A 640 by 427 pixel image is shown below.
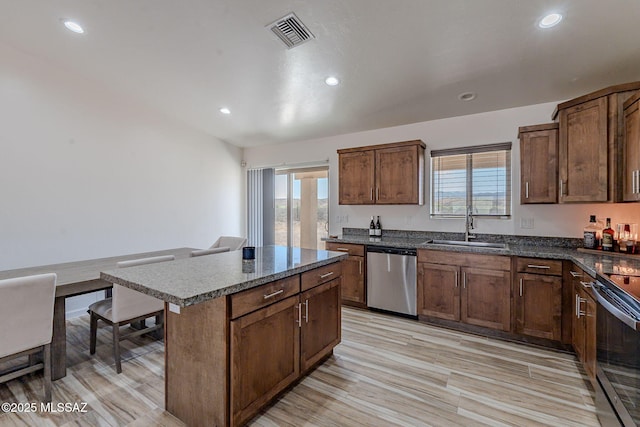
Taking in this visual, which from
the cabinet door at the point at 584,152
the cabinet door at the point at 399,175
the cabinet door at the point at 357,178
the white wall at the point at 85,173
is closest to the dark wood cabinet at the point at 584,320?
the cabinet door at the point at 584,152

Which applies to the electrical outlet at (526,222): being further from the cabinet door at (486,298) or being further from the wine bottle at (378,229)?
the wine bottle at (378,229)

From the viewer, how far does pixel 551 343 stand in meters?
2.67

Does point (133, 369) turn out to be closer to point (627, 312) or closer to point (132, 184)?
point (132, 184)

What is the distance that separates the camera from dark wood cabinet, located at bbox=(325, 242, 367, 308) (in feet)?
11.9

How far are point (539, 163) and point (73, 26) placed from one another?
15.2 feet

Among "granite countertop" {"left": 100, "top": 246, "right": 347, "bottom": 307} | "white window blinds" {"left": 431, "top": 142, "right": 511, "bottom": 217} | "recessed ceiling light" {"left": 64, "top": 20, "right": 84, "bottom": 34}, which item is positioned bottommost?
"granite countertop" {"left": 100, "top": 246, "right": 347, "bottom": 307}

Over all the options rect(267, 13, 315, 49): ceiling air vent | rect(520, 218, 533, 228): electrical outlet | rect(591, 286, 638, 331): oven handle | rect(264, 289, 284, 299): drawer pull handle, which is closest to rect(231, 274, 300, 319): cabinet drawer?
rect(264, 289, 284, 299): drawer pull handle

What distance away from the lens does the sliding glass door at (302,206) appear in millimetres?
4844

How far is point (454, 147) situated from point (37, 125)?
492 centimetres

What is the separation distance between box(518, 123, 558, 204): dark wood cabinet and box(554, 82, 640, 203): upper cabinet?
86 mm

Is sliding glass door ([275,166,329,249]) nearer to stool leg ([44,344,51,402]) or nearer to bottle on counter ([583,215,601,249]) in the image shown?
bottle on counter ([583,215,601,249])

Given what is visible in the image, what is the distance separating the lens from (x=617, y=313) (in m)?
1.40

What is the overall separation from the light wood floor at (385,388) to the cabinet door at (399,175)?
66.5 inches

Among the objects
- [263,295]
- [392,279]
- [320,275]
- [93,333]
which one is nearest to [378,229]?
[392,279]
